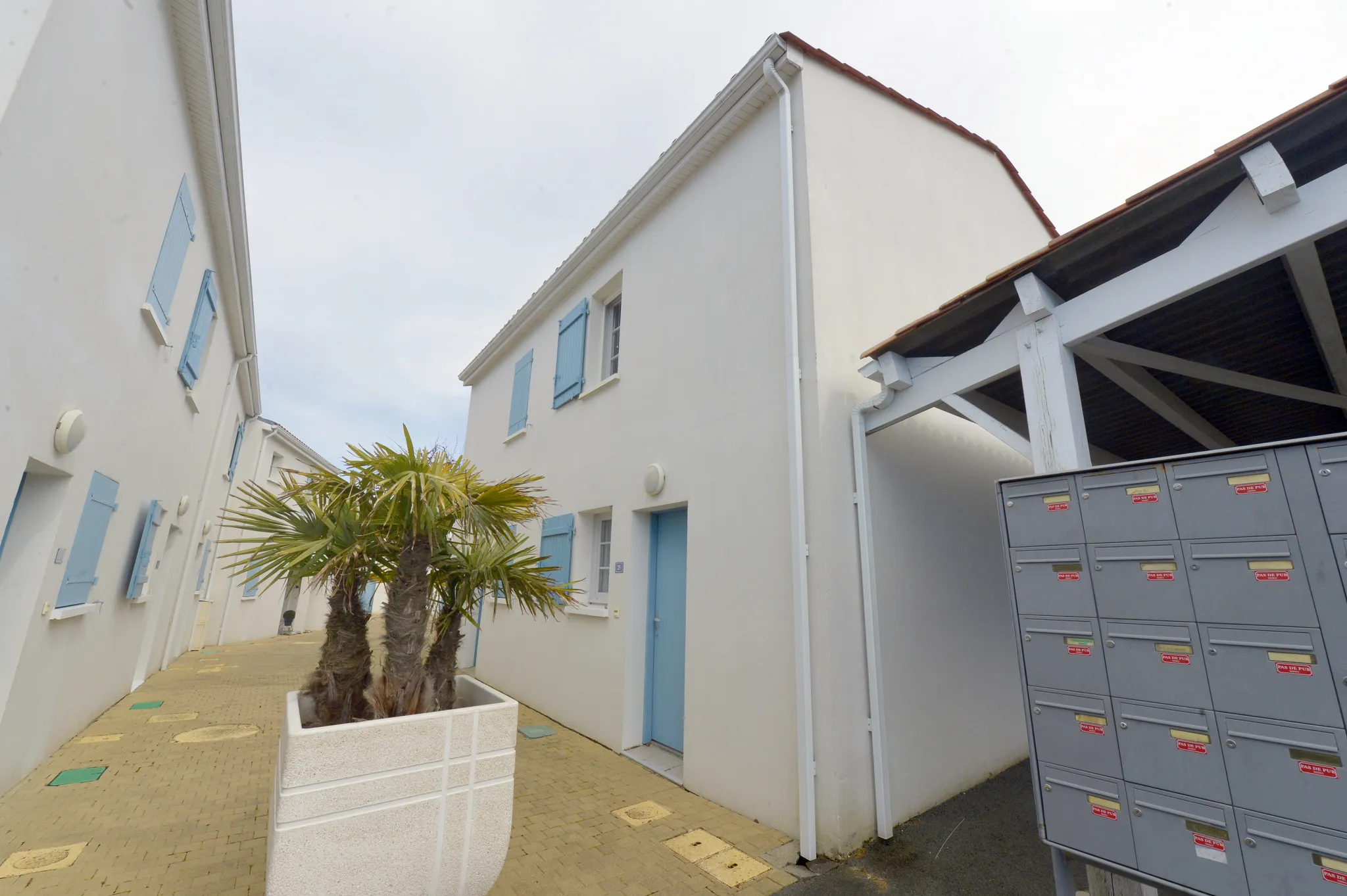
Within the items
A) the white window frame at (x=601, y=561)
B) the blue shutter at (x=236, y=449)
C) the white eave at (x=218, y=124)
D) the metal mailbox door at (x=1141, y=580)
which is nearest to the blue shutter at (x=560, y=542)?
the white window frame at (x=601, y=561)

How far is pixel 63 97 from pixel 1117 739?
6411mm

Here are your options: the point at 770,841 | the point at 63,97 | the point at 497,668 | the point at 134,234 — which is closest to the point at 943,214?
the point at 770,841

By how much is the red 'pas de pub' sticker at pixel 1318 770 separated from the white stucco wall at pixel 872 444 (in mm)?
2012

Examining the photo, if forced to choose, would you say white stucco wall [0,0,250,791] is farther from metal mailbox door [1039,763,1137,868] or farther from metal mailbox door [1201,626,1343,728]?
metal mailbox door [1201,626,1343,728]

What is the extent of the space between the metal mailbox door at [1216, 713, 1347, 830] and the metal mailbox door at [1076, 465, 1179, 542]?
738mm

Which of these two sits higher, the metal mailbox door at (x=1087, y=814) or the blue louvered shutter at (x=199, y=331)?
the blue louvered shutter at (x=199, y=331)

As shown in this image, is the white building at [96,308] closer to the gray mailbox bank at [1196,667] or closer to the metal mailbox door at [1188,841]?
the gray mailbox bank at [1196,667]

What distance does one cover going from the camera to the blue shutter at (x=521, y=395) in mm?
8516

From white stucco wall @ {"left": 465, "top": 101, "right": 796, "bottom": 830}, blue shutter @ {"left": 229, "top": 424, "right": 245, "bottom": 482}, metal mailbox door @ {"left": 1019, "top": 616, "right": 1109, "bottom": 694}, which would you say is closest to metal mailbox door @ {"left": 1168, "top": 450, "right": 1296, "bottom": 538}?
metal mailbox door @ {"left": 1019, "top": 616, "right": 1109, "bottom": 694}

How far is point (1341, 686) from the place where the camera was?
1813mm

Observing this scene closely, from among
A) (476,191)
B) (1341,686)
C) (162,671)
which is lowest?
(162,671)

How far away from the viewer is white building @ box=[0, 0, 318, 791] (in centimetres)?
286

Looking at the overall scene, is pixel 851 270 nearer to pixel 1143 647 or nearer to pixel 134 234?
pixel 1143 647

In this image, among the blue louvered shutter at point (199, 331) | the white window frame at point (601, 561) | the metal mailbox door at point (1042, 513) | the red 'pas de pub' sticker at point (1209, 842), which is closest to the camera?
the red 'pas de pub' sticker at point (1209, 842)
